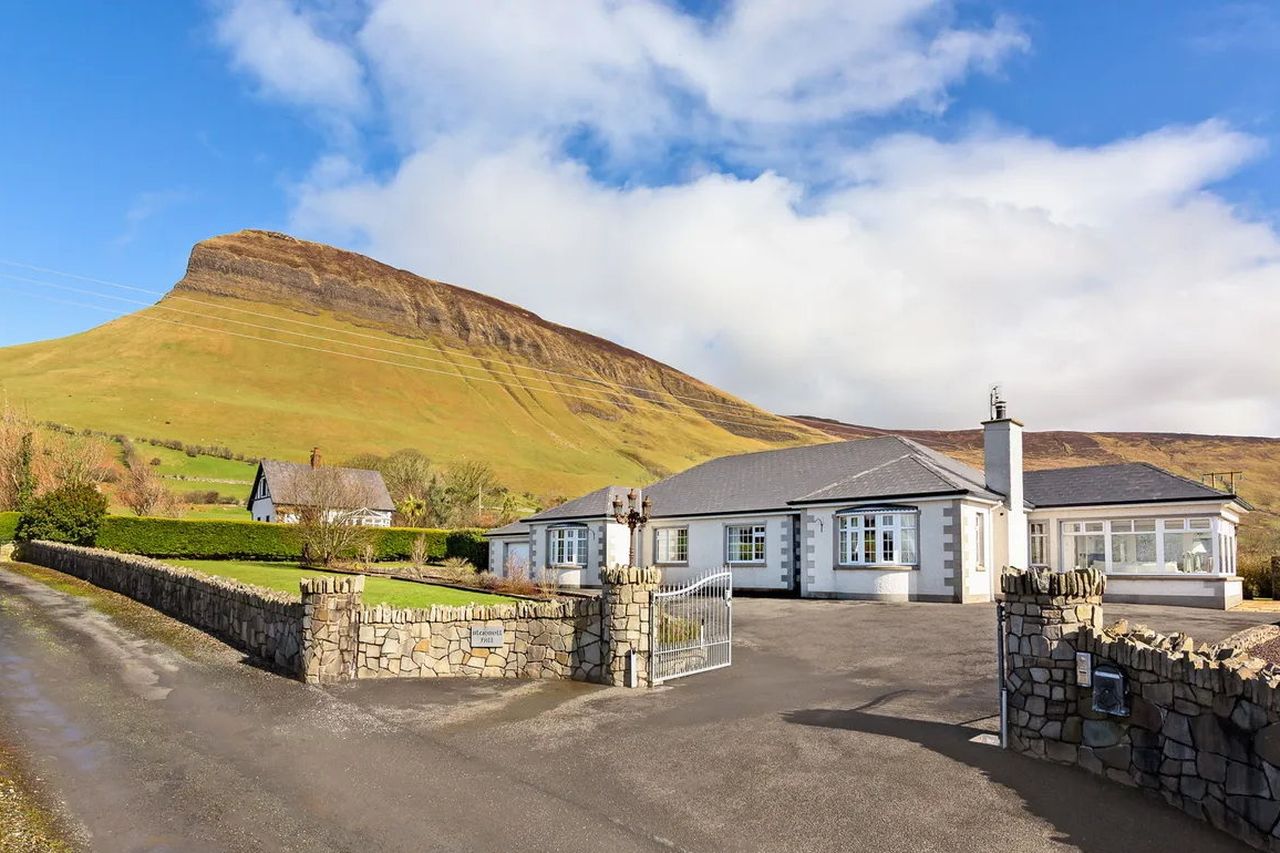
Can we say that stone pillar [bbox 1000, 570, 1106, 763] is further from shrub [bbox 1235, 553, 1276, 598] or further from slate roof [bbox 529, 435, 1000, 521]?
shrub [bbox 1235, 553, 1276, 598]

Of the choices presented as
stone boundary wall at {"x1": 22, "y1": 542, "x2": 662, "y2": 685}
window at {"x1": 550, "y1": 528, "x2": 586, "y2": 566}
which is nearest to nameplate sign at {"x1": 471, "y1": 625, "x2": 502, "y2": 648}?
stone boundary wall at {"x1": 22, "y1": 542, "x2": 662, "y2": 685}

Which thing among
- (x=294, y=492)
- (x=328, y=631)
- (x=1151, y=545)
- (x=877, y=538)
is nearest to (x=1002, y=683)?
(x=328, y=631)

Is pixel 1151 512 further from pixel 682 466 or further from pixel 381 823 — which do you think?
pixel 682 466

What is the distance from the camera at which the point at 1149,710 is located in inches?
298

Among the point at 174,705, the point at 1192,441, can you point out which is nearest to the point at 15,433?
the point at 174,705

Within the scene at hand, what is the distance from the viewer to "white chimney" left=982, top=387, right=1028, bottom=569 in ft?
90.8

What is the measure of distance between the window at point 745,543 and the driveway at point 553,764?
52.5ft

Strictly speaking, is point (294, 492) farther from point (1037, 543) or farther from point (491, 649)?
point (491, 649)

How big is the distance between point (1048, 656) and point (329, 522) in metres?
36.1

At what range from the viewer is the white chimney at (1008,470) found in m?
27.7

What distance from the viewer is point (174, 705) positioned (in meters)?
11.1

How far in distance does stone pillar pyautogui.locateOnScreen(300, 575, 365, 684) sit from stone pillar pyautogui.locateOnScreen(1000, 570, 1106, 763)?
982cm

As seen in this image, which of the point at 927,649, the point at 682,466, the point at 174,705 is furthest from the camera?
the point at 682,466

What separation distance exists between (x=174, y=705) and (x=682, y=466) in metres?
A: 166
